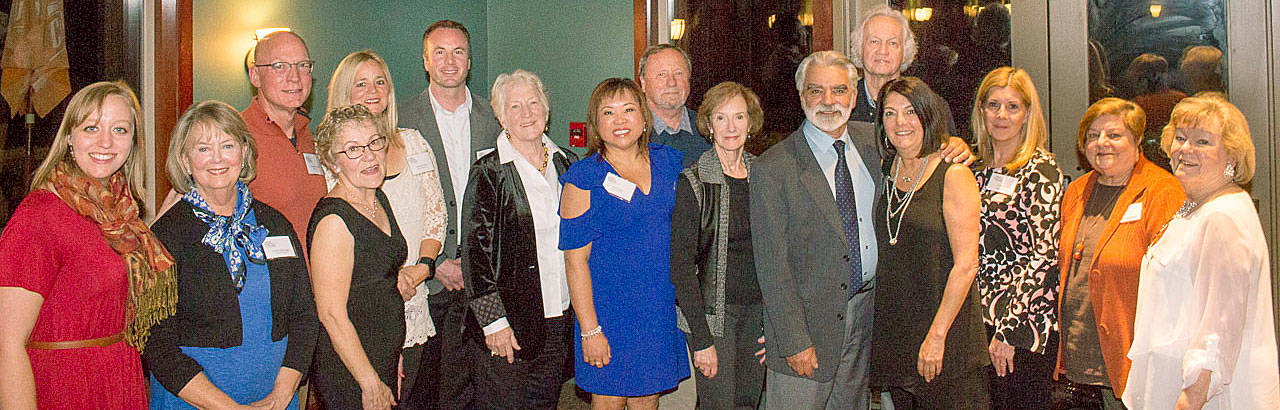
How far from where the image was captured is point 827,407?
3080 millimetres

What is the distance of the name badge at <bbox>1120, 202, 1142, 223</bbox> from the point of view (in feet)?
Result: 10.0

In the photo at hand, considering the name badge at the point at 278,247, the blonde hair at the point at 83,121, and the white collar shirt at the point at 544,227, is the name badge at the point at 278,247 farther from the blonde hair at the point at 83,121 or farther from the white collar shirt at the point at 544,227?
the white collar shirt at the point at 544,227

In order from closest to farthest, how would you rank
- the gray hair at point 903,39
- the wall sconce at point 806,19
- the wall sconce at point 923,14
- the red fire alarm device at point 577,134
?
the gray hair at point 903,39 → the wall sconce at point 923,14 → the wall sconce at point 806,19 → the red fire alarm device at point 577,134

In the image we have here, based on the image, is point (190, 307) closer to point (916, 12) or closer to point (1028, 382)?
point (1028, 382)

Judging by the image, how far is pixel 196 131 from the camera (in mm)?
2455

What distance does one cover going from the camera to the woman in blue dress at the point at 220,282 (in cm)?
242

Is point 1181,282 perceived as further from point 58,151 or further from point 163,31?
point 163,31

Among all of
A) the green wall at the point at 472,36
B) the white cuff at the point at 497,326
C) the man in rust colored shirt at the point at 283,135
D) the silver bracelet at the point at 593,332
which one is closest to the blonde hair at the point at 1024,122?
the silver bracelet at the point at 593,332

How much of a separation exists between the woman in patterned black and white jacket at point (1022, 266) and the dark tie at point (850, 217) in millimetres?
482

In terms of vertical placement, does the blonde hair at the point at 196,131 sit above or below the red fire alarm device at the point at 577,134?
below

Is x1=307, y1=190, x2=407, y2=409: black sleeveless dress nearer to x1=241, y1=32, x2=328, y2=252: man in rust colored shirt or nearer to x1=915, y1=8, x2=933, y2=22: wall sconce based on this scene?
x1=241, y1=32, x2=328, y2=252: man in rust colored shirt

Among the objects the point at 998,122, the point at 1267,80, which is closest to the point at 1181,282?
the point at 998,122

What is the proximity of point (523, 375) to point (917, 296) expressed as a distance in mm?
1528

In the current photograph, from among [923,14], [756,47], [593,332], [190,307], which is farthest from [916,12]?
[190,307]
